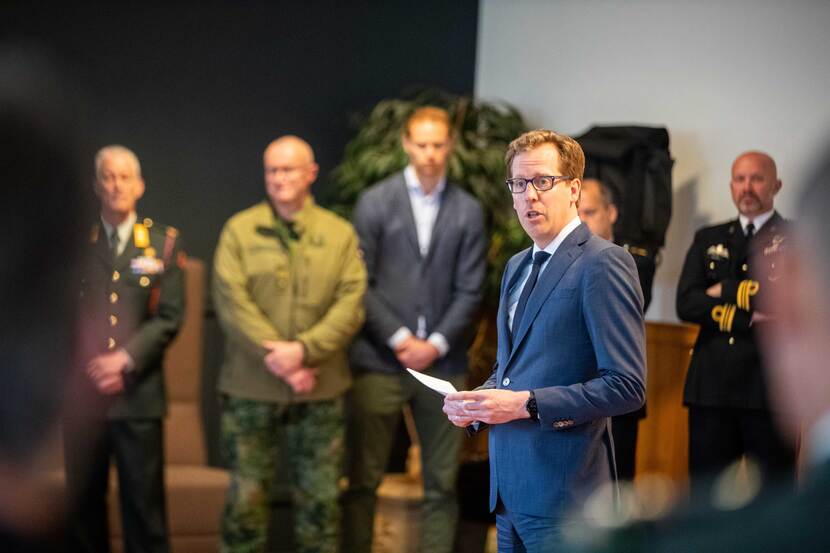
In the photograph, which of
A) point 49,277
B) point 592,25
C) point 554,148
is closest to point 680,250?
point 592,25

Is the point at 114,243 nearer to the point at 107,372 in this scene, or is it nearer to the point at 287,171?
the point at 107,372

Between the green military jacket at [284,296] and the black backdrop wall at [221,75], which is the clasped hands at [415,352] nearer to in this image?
the green military jacket at [284,296]

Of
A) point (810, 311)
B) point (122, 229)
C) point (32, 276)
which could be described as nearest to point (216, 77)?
point (122, 229)

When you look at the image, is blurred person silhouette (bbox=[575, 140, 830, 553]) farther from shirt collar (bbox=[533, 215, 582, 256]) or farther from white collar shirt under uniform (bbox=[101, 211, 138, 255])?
white collar shirt under uniform (bbox=[101, 211, 138, 255])

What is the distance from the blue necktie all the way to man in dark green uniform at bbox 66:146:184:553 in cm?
200

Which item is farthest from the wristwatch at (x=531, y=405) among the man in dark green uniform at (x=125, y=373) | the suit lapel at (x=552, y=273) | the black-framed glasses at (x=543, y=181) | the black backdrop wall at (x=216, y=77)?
the black backdrop wall at (x=216, y=77)

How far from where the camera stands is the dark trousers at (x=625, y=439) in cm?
423

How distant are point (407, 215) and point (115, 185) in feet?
4.02

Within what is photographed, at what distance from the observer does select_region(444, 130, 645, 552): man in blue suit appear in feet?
8.30

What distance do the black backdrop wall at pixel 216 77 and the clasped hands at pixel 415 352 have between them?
1451 mm

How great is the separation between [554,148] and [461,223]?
7.21 feet

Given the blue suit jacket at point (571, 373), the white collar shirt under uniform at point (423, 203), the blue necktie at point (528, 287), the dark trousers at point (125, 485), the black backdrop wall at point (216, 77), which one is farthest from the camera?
the black backdrop wall at point (216, 77)

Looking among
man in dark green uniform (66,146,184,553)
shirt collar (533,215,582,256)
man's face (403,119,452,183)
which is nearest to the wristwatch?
shirt collar (533,215,582,256)

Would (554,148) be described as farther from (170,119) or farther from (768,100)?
(170,119)
